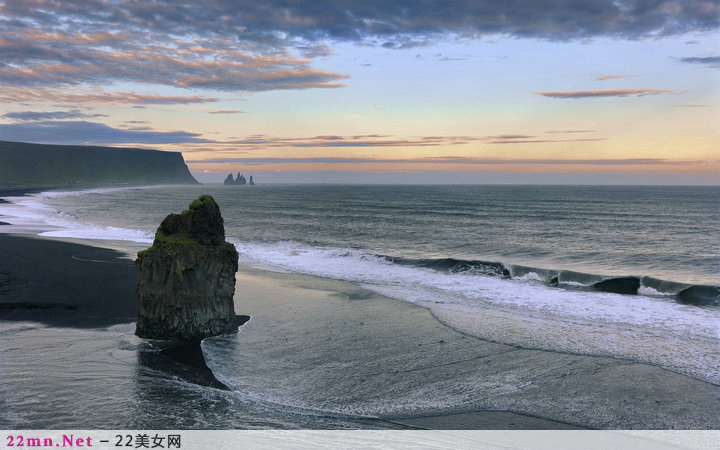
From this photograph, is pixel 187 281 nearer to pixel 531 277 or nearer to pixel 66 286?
pixel 66 286

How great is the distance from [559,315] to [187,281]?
526 inches

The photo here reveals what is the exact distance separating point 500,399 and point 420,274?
16494mm

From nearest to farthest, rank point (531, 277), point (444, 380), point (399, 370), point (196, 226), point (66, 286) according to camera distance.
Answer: point (444, 380), point (399, 370), point (196, 226), point (66, 286), point (531, 277)

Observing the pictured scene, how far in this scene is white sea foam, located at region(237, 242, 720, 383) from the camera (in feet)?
44.7

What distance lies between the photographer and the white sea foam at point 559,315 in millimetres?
13609

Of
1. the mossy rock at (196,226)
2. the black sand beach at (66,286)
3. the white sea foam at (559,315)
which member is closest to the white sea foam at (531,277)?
the white sea foam at (559,315)

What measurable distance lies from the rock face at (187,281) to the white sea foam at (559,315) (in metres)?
7.78

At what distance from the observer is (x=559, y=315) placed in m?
17.6

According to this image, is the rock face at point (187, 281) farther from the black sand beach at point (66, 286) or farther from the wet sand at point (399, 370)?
the black sand beach at point (66, 286)

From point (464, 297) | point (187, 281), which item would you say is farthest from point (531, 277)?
point (187, 281)

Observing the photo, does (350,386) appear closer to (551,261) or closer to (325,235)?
(551,261)

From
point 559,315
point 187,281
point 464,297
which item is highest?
point 187,281

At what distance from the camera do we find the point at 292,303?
61.1ft

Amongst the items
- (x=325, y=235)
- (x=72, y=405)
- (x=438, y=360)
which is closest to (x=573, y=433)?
(x=438, y=360)
